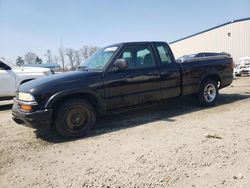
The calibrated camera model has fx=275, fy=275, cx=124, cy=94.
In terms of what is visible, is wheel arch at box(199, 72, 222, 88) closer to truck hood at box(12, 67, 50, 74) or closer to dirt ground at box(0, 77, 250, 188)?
dirt ground at box(0, 77, 250, 188)

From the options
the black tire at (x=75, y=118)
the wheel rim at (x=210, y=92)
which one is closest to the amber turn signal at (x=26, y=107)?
the black tire at (x=75, y=118)

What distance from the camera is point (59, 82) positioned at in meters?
5.45

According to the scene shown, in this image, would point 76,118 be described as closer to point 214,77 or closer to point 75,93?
point 75,93

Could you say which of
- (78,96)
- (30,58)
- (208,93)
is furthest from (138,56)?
(30,58)

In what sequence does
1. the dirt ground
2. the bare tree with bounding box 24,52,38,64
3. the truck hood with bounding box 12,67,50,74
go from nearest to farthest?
the dirt ground < the truck hood with bounding box 12,67,50,74 < the bare tree with bounding box 24,52,38,64

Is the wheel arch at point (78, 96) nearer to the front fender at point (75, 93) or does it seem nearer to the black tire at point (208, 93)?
the front fender at point (75, 93)

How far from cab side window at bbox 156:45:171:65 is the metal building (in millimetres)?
25492

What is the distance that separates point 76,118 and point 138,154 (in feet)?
5.80

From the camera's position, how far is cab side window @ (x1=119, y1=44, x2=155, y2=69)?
6.38m

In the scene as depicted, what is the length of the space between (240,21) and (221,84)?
25.0 meters

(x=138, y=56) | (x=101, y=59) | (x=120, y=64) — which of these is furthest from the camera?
(x=138, y=56)

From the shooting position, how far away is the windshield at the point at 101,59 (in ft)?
20.4

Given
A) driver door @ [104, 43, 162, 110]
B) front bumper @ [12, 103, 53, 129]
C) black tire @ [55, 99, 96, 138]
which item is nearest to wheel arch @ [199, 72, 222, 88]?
driver door @ [104, 43, 162, 110]

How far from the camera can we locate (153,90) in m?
6.63
